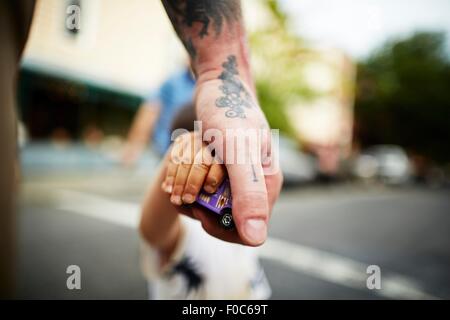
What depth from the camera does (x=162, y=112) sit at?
316 cm

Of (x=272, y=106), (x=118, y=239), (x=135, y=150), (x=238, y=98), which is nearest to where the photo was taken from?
(x=238, y=98)

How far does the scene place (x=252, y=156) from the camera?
2.41ft

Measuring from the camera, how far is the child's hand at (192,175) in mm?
746

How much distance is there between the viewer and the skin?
2.30 ft

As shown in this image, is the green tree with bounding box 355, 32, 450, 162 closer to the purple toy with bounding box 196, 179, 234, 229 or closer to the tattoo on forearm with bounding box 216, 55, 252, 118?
the tattoo on forearm with bounding box 216, 55, 252, 118

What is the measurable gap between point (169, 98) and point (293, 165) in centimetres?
758

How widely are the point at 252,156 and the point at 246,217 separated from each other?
0.42 ft

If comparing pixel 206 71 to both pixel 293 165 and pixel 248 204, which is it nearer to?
pixel 248 204

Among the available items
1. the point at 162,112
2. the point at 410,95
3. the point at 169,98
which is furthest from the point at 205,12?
the point at 410,95

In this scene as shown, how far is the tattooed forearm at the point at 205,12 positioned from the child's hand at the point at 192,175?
1.10ft

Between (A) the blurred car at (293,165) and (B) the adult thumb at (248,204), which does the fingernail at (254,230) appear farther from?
(A) the blurred car at (293,165)

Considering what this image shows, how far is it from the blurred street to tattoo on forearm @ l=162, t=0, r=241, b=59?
94.0 inches
